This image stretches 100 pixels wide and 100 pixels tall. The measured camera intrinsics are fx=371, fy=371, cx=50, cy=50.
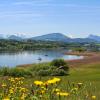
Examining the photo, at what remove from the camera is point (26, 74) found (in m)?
36.8

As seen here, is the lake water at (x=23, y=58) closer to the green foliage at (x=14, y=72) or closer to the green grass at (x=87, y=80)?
the green foliage at (x=14, y=72)

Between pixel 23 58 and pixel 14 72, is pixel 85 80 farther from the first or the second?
pixel 23 58

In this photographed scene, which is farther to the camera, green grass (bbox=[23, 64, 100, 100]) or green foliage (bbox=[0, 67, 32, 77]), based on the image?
green foliage (bbox=[0, 67, 32, 77])

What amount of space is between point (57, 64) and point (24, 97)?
3976cm

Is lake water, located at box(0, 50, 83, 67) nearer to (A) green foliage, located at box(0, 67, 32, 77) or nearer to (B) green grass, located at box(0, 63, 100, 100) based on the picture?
(A) green foliage, located at box(0, 67, 32, 77)

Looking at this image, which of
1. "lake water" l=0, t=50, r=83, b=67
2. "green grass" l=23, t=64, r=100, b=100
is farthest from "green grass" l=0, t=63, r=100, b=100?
"lake water" l=0, t=50, r=83, b=67

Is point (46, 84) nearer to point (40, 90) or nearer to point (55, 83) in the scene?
point (55, 83)

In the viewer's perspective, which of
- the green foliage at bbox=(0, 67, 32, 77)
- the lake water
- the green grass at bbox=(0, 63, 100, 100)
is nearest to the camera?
the green grass at bbox=(0, 63, 100, 100)

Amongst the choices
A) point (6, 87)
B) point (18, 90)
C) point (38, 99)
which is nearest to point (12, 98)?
point (38, 99)

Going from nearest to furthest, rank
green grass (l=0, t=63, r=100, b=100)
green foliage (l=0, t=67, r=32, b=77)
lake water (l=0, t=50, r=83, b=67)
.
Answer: green grass (l=0, t=63, r=100, b=100)
green foliage (l=0, t=67, r=32, b=77)
lake water (l=0, t=50, r=83, b=67)

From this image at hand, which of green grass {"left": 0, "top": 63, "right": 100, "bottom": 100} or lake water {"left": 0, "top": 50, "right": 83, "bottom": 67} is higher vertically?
green grass {"left": 0, "top": 63, "right": 100, "bottom": 100}

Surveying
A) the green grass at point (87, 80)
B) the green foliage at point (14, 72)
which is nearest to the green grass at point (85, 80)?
the green grass at point (87, 80)

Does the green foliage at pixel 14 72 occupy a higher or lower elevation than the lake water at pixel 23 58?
higher

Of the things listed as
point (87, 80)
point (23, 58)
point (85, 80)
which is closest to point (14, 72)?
point (87, 80)
